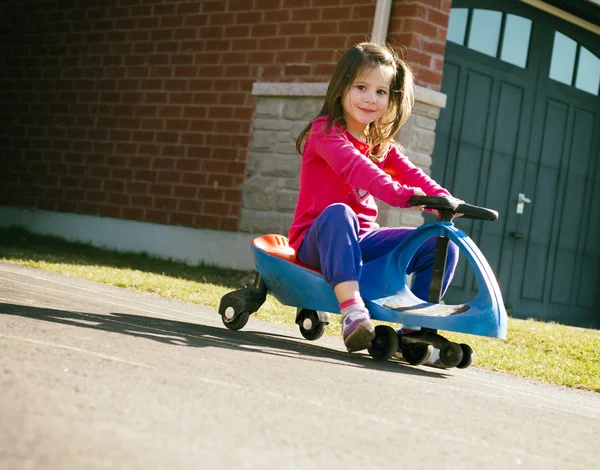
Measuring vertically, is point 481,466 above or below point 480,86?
below

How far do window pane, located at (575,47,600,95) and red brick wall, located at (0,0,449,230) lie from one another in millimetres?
2449

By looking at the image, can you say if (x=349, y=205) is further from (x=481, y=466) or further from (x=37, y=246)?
(x=37, y=246)

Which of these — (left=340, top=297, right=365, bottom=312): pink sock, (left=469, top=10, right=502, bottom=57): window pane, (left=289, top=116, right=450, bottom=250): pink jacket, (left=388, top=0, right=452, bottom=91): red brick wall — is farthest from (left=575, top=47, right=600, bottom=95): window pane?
(left=340, top=297, right=365, bottom=312): pink sock

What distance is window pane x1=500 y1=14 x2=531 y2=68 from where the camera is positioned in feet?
30.0

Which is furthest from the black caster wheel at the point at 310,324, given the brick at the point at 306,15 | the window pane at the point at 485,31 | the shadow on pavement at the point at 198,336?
the window pane at the point at 485,31

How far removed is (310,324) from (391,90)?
1163mm

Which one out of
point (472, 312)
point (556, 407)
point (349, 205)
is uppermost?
point (349, 205)

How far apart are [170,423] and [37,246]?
22.4 ft

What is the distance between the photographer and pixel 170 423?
2.29 metres

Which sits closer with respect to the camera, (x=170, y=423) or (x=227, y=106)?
(x=170, y=423)

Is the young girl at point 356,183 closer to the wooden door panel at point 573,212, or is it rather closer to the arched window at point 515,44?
the arched window at point 515,44

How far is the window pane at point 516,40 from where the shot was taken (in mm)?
9148

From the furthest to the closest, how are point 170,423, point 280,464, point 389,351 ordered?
1. point 389,351
2. point 170,423
3. point 280,464

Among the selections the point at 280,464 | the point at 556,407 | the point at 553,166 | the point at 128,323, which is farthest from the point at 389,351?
the point at 553,166
